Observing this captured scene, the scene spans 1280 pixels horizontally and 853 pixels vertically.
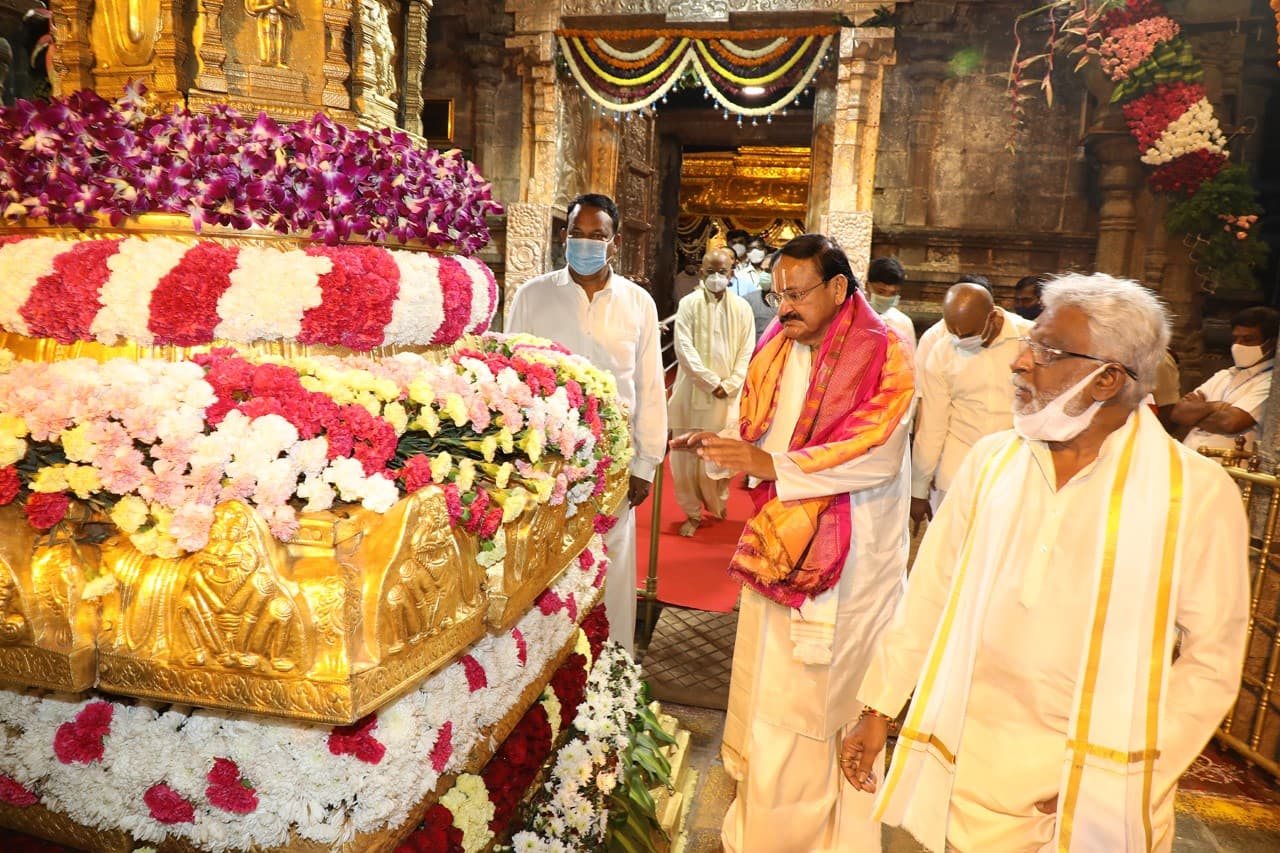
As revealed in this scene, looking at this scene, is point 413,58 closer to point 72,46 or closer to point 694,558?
point 72,46

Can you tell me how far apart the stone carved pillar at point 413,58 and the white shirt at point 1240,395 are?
447cm

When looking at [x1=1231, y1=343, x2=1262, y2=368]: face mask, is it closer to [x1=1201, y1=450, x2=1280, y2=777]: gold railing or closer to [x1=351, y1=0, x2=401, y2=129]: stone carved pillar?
[x1=1201, y1=450, x2=1280, y2=777]: gold railing

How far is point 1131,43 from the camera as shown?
24.0 feet

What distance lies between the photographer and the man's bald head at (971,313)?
4.18 meters

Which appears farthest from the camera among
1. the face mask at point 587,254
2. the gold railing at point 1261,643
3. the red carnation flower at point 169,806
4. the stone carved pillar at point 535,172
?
the stone carved pillar at point 535,172

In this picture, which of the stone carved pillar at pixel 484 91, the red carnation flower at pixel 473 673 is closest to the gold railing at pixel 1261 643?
the red carnation flower at pixel 473 673

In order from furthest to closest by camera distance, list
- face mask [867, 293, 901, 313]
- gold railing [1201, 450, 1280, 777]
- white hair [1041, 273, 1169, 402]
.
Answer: face mask [867, 293, 901, 313] < gold railing [1201, 450, 1280, 777] < white hair [1041, 273, 1169, 402]

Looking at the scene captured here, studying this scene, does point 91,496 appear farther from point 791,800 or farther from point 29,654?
point 791,800

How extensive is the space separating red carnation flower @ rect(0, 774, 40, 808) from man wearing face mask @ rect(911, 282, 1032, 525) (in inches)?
150

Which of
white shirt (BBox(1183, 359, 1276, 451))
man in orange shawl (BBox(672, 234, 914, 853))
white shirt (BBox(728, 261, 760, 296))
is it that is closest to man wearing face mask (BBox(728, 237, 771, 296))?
white shirt (BBox(728, 261, 760, 296))

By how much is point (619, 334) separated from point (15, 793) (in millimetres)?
2830

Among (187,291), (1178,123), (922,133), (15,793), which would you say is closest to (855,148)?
(922,133)

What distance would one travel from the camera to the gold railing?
11.7 feet

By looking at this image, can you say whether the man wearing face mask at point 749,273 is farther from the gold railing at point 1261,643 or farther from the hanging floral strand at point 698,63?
the gold railing at point 1261,643
